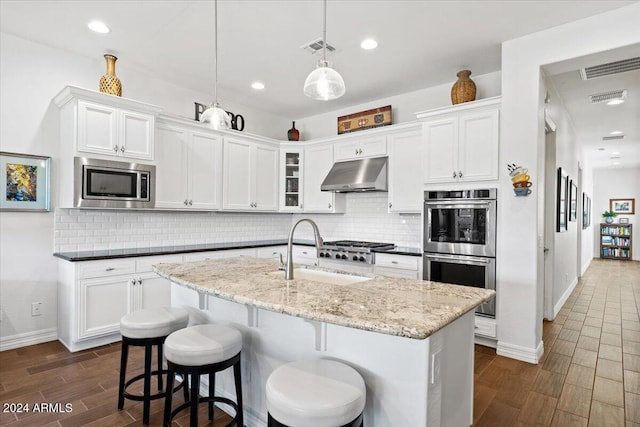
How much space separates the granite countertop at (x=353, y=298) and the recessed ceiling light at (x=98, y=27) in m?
2.28

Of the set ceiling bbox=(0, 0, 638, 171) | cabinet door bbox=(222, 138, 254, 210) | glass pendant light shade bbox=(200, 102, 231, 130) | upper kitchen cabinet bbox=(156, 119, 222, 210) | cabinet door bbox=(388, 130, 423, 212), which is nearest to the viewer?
glass pendant light shade bbox=(200, 102, 231, 130)

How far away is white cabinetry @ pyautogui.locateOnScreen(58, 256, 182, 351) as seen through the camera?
127 inches

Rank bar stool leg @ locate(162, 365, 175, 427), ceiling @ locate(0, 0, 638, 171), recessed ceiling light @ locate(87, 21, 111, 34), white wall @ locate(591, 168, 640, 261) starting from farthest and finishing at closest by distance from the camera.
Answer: white wall @ locate(591, 168, 640, 261) < recessed ceiling light @ locate(87, 21, 111, 34) < ceiling @ locate(0, 0, 638, 171) < bar stool leg @ locate(162, 365, 175, 427)

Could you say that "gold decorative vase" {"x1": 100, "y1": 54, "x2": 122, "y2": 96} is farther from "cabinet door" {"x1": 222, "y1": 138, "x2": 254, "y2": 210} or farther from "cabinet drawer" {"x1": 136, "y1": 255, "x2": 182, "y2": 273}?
"cabinet drawer" {"x1": 136, "y1": 255, "x2": 182, "y2": 273}

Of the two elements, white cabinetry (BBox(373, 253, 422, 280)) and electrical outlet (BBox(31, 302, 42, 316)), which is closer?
electrical outlet (BBox(31, 302, 42, 316))

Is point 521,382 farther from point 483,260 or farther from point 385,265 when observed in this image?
point 385,265

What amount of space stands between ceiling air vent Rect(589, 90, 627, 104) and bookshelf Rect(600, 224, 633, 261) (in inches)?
331

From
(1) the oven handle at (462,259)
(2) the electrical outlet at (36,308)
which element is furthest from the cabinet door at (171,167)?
(1) the oven handle at (462,259)

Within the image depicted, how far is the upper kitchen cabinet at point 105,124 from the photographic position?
10.8ft

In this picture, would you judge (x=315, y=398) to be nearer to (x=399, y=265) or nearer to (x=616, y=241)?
(x=399, y=265)

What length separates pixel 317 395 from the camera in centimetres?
135

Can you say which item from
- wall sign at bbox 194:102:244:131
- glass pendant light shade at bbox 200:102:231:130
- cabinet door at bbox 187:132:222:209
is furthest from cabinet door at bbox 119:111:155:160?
glass pendant light shade at bbox 200:102:231:130

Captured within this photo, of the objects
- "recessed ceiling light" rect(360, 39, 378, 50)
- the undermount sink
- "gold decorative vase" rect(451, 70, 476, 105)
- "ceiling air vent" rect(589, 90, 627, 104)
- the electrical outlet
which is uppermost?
"recessed ceiling light" rect(360, 39, 378, 50)

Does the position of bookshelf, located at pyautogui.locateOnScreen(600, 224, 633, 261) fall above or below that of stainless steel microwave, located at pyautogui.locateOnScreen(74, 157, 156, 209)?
below
